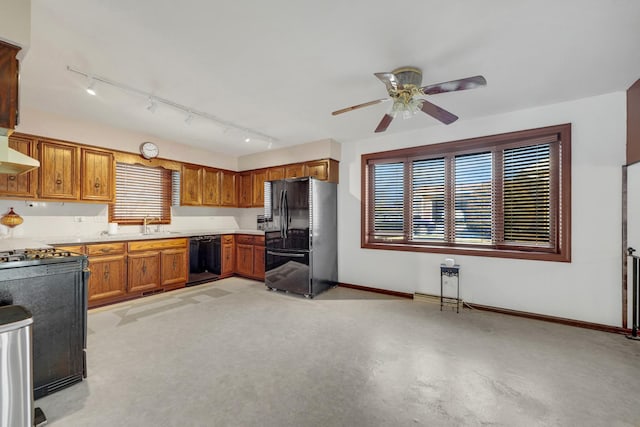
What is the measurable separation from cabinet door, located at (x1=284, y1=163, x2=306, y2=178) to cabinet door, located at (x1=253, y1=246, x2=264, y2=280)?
150 centimetres

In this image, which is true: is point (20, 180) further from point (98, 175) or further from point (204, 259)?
point (204, 259)

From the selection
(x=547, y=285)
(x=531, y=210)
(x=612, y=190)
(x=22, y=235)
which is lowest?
(x=547, y=285)

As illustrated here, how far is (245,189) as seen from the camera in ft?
19.4

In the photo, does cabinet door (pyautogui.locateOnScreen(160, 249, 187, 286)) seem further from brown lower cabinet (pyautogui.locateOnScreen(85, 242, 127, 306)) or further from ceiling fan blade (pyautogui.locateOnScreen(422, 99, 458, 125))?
ceiling fan blade (pyautogui.locateOnScreen(422, 99, 458, 125))

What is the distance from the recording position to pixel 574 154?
124 inches

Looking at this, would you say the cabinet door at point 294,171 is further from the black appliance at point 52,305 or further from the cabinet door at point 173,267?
the black appliance at point 52,305

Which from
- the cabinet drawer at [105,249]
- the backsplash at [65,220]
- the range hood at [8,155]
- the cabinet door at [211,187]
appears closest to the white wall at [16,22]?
→ the range hood at [8,155]

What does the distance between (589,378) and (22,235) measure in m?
6.32

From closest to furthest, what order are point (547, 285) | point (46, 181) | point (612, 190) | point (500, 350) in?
1. point (500, 350)
2. point (612, 190)
3. point (547, 285)
4. point (46, 181)

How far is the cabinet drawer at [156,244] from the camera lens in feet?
13.2

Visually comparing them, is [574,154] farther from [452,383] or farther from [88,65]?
[88,65]

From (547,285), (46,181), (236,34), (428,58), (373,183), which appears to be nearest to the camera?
(236,34)

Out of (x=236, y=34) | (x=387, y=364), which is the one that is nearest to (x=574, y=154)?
(x=387, y=364)

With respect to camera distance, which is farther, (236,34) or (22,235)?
(22,235)
